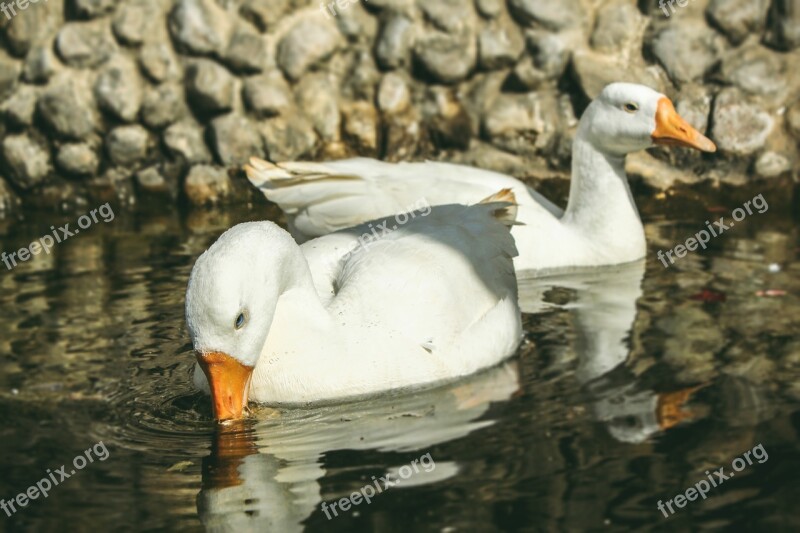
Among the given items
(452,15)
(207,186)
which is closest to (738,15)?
(452,15)

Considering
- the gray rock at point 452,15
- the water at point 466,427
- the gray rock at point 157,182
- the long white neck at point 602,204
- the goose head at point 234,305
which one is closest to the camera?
the water at point 466,427

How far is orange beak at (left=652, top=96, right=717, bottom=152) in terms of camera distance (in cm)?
729

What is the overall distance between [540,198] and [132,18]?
11.4 feet

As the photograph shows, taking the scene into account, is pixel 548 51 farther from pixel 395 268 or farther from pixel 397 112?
pixel 395 268

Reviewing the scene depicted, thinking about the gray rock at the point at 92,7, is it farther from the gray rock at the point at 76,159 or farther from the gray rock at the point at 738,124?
the gray rock at the point at 738,124

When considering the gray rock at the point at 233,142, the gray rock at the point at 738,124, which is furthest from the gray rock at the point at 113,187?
the gray rock at the point at 738,124

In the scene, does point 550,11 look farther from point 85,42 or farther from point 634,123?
point 85,42

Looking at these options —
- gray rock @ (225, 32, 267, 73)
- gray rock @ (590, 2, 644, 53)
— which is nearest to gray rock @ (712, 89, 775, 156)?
gray rock @ (590, 2, 644, 53)

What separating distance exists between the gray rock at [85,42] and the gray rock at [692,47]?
4.00 m

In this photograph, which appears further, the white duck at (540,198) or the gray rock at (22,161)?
the gray rock at (22,161)

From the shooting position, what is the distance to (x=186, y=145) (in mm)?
9234

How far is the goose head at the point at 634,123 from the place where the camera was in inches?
289

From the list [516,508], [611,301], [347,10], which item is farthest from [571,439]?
[347,10]

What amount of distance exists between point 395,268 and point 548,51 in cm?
402
